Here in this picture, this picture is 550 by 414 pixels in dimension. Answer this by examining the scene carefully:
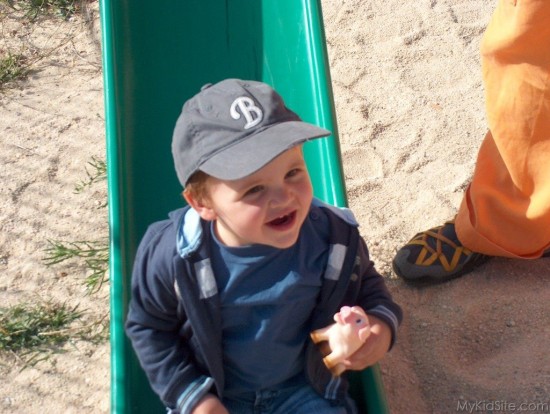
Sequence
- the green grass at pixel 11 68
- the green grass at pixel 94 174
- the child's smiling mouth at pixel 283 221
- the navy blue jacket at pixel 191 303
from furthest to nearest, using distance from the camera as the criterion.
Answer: the green grass at pixel 11 68, the green grass at pixel 94 174, the navy blue jacket at pixel 191 303, the child's smiling mouth at pixel 283 221

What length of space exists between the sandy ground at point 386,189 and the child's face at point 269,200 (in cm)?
91

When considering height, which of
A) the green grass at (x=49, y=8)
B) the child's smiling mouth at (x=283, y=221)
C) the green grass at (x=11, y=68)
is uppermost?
the green grass at (x=49, y=8)

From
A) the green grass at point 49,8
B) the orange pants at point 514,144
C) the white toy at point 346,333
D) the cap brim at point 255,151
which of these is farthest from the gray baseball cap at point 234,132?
the green grass at point 49,8

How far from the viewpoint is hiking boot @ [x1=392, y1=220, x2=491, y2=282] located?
2.78m

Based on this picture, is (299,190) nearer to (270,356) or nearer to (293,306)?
(293,306)

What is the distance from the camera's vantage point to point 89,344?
2.70 m

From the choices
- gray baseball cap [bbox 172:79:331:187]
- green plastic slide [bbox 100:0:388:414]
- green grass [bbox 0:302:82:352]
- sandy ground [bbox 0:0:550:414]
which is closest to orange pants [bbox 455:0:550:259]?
sandy ground [bbox 0:0:550:414]

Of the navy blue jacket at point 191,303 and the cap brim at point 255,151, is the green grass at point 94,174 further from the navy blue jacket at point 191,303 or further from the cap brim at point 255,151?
the cap brim at point 255,151

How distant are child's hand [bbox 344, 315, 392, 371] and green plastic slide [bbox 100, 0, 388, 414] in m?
0.58

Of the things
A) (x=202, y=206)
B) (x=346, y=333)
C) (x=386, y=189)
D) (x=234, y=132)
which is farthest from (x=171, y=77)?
(x=346, y=333)

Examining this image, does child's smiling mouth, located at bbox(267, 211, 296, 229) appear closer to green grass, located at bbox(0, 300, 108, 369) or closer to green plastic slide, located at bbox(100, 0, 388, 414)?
green plastic slide, located at bbox(100, 0, 388, 414)

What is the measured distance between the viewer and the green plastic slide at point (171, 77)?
2.53 m

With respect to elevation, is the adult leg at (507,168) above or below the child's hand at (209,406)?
above

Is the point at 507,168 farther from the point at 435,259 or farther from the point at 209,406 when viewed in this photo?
the point at 209,406
